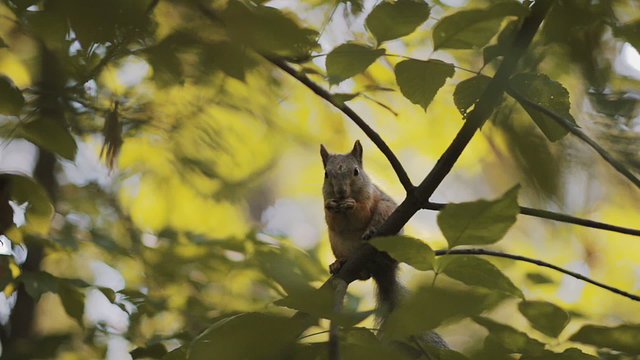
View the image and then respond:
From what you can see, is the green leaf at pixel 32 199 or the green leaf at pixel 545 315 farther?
the green leaf at pixel 545 315

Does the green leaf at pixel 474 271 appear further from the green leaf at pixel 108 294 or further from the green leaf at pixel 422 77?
the green leaf at pixel 108 294

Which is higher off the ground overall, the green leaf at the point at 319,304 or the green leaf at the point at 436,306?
the green leaf at the point at 436,306

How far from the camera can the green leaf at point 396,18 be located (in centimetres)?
147

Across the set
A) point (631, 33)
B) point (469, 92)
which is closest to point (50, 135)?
point (469, 92)

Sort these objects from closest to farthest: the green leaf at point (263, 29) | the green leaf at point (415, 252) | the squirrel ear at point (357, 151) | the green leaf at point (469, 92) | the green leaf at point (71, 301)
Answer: the green leaf at point (263, 29) < the green leaf at point (415, 252) < the green leaf at point (469, 92) < the green leaf at point (71, 301) < the squirrel ear at point (357, 151)

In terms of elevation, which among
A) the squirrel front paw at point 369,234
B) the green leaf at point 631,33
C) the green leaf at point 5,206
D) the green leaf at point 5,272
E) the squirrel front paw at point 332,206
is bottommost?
the squirrel front paw at point 332,206

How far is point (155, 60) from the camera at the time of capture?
2.92 feet

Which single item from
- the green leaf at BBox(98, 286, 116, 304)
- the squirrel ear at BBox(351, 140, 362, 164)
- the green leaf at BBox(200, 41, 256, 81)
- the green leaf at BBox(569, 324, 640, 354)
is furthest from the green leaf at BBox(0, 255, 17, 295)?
the squirrel ear at BBox(351, 140, 362, 164)

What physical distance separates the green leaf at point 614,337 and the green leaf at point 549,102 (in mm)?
529

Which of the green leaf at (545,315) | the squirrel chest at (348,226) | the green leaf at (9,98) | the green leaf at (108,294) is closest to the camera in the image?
the green leaf at (9,98)

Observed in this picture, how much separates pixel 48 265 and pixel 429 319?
3197mm

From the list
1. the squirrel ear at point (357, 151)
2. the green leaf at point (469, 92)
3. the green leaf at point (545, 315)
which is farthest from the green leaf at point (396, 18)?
the squirrel ear at point (357, 151)

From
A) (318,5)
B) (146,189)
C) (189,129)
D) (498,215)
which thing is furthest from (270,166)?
(498,215)

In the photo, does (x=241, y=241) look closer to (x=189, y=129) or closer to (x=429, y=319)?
(x=189, y=129)
